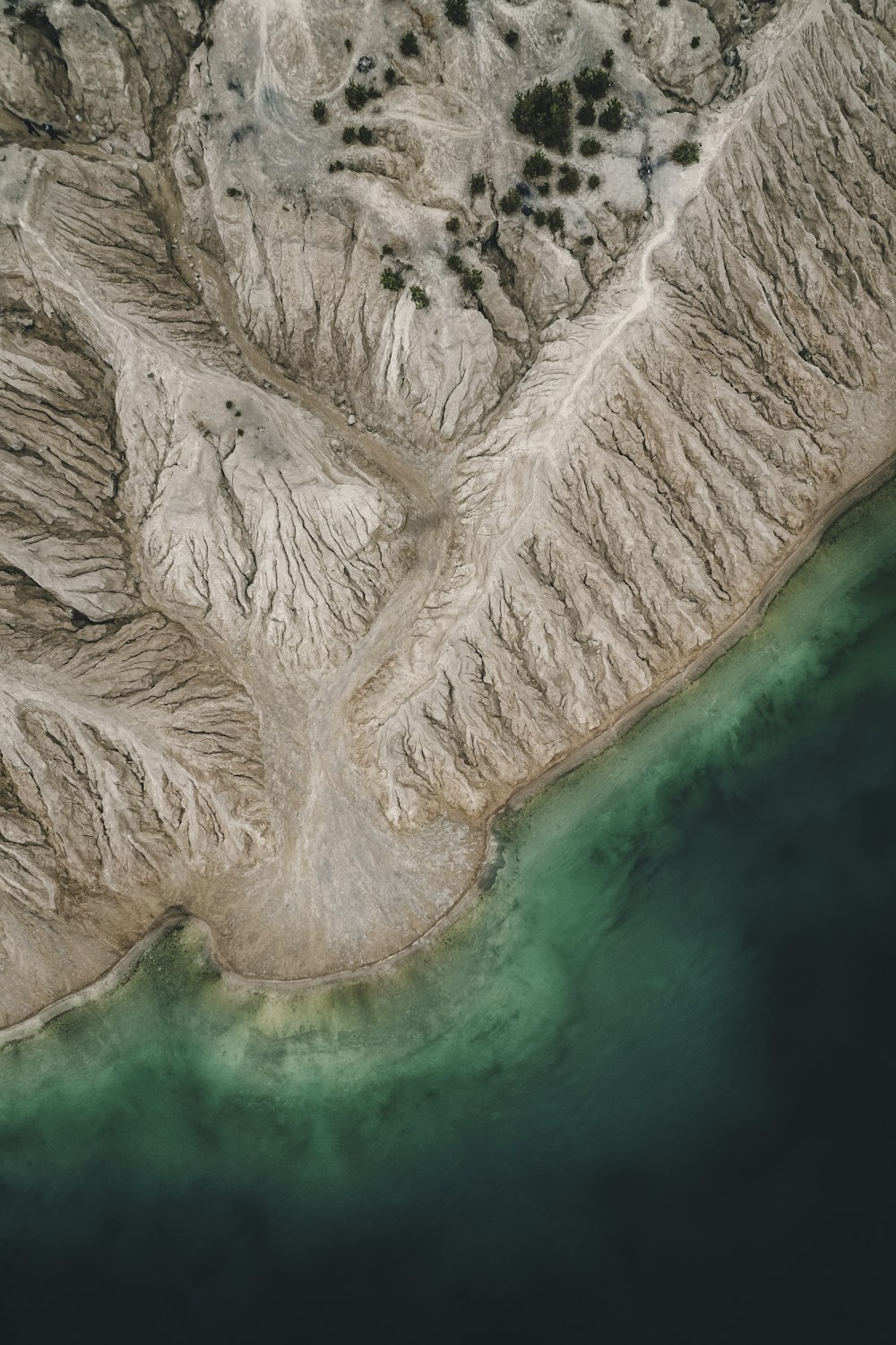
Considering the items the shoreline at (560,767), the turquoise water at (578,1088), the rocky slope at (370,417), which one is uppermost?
the rocky slope at (370,417)

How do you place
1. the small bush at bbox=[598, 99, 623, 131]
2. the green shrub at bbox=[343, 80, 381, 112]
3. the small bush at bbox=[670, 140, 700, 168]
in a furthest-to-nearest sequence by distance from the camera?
the small bush at bbox=[670, 140, 700, 168], the small bush at bbox=[598, 99, 623, 131], the green shrub at bbox=[343, 80, 381, 112]

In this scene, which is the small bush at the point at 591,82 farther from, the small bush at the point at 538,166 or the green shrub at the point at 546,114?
the small bush at the point at 538,166

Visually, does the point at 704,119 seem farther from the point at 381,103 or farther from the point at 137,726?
the point at 137,726

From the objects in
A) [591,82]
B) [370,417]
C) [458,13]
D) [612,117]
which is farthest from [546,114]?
[370,417]

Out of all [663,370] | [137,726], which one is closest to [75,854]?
[137,726]

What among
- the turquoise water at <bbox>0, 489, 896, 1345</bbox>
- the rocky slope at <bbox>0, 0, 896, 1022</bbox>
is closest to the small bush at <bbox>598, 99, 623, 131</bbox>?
the rocky slope at <bbox>0, 0, 896, 1022</bbox>

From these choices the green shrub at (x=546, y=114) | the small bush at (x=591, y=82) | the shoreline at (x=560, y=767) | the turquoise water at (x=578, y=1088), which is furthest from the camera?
the shoreline at (x=560, y=767)

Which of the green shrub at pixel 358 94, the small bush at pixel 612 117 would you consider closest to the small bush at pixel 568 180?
the small bush at pixel 612 117

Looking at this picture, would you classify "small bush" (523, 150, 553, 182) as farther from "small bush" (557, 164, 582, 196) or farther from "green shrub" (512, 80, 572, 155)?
"green shrub" (512, 80, 572, 155)
